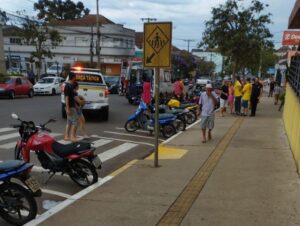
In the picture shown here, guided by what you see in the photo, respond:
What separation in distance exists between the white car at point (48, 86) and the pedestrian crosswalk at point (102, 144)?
2043 cm

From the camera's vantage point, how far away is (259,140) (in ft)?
41.8

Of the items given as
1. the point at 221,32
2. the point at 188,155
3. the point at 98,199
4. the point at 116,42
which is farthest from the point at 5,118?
the point at 116,42

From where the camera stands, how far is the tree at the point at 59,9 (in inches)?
Result: 3868

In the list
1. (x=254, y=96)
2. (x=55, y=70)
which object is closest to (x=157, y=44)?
(x=254, y=96)

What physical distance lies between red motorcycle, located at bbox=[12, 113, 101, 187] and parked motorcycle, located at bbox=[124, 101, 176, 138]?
656 cm

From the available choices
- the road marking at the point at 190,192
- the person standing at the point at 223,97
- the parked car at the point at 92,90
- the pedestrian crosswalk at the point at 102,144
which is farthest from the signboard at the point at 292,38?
the pedestrian crosswalk at the point at 102,144

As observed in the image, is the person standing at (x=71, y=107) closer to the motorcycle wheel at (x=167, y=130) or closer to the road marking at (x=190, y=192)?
the motorcycle wheel at (x=167, y=130)

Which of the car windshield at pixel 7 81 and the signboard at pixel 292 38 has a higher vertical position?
the signboard at pixel 292 38

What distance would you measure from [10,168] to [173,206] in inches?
89.8

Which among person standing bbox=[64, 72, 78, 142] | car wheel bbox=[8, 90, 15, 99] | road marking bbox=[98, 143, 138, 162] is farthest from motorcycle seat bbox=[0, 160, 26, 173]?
car wheel bbox=[8, 90, 15, 99]

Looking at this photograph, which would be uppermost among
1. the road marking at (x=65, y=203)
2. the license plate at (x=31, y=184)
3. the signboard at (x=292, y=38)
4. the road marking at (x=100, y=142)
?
the signboard at (x=292, y=38)

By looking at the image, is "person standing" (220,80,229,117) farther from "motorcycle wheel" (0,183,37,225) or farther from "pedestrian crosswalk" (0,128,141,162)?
"motorcycle wheel" (0,183,37,225)

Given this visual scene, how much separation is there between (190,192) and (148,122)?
7.50 m

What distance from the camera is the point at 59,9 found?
100562 mm
